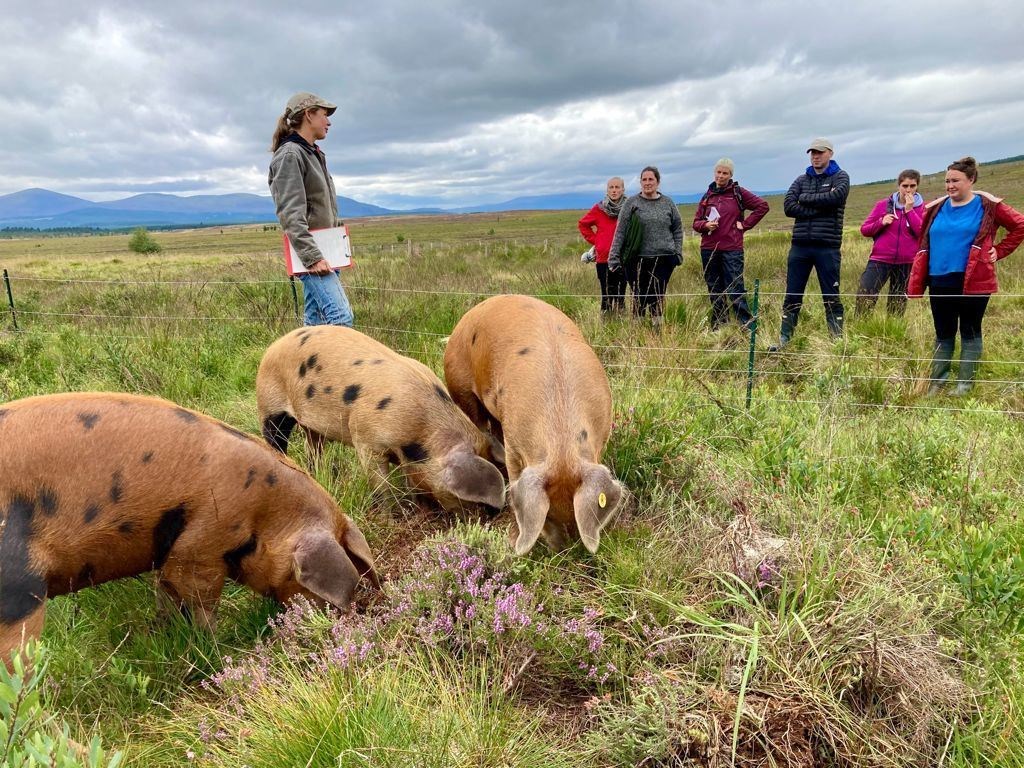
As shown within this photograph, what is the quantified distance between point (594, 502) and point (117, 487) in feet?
7.06

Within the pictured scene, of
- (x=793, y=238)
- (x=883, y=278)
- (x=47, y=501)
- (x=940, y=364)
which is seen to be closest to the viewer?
(x=47, y=501)

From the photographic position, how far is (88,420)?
2.83 m

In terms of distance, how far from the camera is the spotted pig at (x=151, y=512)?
2600mm

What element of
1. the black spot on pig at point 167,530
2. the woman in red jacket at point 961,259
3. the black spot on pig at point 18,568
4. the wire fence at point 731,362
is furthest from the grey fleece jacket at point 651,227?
the black spot on pig at point 18,568

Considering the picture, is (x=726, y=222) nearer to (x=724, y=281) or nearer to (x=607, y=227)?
(x=724, y=281)

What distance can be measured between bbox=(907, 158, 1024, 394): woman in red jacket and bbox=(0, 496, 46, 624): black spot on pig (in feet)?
23.7

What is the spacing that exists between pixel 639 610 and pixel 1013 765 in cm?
139

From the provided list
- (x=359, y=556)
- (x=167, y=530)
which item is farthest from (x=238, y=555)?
(x=359, y=556)

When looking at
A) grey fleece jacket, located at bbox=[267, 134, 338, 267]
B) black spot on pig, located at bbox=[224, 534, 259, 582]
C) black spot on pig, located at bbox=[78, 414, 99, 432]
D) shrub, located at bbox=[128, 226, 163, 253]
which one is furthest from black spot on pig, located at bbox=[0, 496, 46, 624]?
shrub, located at bbox=[128, 226, 163, 253]

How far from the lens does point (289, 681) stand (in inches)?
101

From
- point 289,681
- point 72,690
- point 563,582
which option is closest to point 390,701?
point 289,681

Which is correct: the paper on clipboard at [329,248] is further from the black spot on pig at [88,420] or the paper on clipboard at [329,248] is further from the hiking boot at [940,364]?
the hiking boot at [940,364]

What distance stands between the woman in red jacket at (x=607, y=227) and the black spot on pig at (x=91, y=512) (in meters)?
7.00

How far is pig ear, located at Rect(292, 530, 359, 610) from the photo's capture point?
→ 3006 millimetres
